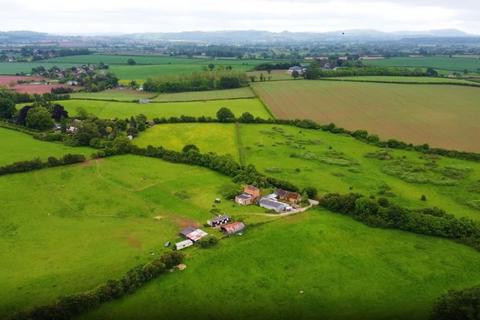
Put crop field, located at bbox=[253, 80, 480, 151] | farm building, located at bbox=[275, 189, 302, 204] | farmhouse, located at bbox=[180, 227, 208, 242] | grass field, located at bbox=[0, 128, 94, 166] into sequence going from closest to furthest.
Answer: farmhouse, located at bbox=[180, 227, 208, 242], farm building, located at bbox=[275, 189, 302, 204], grass field, located at bbox=[0, 128, 94, 166], crop field, located at bbox=[253, 80, 480, 151]

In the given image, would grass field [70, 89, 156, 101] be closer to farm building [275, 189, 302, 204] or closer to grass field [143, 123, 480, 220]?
grass field [143, 123, 480, 220]

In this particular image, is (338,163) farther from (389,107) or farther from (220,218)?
(389,107)

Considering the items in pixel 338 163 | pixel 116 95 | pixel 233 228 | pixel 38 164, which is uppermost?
pixel 116 95

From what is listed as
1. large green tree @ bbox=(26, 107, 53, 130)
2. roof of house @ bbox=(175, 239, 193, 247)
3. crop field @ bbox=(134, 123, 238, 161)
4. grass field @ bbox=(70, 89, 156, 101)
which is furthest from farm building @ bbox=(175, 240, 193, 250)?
grass field @ bbox=(70, 89, 156, 101)

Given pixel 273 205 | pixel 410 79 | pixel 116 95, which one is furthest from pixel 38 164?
pixel 410 79

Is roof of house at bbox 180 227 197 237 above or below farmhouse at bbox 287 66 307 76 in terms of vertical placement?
below

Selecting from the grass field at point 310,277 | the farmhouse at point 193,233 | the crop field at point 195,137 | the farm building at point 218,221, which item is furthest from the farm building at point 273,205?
the crop field at point 195,137

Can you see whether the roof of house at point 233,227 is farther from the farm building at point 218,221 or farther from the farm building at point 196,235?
the farm building at point 196,235
